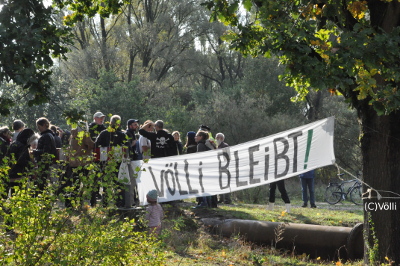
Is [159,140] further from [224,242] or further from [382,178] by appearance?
[382,178]

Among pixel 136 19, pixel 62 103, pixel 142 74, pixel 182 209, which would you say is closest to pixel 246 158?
pixel 182 209

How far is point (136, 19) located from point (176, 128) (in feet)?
50.3

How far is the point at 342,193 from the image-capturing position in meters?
21.3

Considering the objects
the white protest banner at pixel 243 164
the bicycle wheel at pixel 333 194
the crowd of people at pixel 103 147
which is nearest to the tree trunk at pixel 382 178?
the white protest banner at pixel 243 164

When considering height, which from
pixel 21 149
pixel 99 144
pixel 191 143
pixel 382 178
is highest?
pixel 191 143

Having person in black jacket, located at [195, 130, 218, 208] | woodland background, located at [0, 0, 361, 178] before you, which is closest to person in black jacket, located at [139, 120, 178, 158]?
person in black jacket, located at [195, 130, 218, 208]

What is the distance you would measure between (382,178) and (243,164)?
3008 millimetres

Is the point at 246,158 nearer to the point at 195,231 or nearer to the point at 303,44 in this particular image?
the point at 195,231

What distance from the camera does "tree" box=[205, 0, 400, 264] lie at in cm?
759

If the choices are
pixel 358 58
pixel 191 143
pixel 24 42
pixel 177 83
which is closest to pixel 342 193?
pixel 191 143

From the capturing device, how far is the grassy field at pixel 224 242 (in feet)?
30.7

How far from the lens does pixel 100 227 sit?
5.52 metres

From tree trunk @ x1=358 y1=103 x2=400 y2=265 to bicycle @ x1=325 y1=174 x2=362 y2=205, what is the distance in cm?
1232

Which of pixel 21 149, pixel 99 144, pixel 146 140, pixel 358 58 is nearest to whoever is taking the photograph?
pixel 358 58
